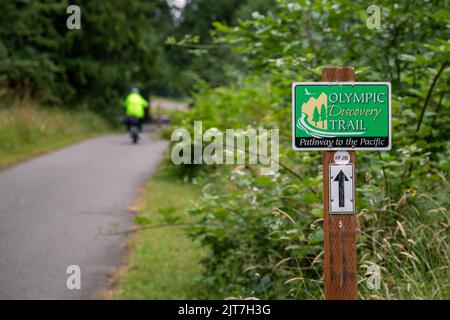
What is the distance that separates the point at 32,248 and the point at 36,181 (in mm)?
5126

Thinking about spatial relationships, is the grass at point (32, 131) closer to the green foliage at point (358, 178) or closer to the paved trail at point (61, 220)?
the paved trail at point (61, 220)

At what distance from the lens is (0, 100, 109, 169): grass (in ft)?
56.6

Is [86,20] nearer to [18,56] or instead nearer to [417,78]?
[18,56]

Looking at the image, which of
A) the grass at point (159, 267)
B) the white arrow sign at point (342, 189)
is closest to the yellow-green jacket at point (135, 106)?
the grass at point (159, 267)

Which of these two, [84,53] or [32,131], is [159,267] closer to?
[32,131]

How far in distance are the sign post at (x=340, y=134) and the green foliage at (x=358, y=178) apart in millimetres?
1115

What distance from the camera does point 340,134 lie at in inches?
132

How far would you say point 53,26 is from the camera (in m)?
28.0

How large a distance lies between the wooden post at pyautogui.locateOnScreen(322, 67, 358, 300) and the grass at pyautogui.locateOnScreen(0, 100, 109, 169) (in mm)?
12488

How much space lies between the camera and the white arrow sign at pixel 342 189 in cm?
333

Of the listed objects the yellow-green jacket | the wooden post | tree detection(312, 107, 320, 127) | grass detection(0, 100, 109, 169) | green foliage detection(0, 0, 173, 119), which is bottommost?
the wooden post

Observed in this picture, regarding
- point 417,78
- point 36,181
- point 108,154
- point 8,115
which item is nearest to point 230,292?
point 417,78

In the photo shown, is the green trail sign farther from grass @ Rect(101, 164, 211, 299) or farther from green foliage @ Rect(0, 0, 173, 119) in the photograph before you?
green foliage @ Rect(0, 0, 173, 119)

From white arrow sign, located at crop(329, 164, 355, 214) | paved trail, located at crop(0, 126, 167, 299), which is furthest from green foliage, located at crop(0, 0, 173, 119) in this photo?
white arrow sign, located at crop(329, 164, 355, 214)
